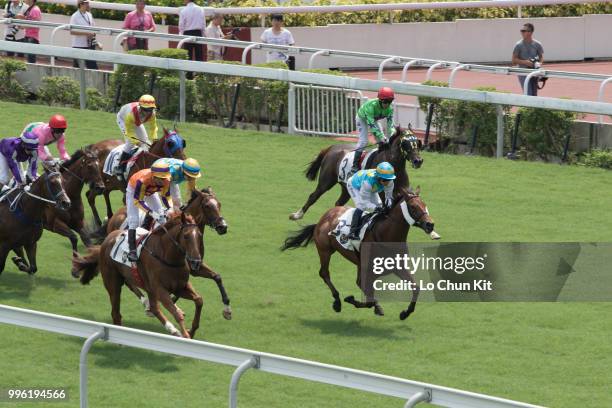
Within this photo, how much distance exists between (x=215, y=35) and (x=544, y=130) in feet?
22.0

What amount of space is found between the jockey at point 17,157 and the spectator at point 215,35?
28.0 feet

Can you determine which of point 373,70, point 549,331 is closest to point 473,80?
point 373,70

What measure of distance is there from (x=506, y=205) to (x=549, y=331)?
4383 millimetres

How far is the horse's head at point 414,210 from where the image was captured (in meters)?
12.8

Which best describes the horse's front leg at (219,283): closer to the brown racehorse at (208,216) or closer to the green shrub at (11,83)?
the brown racehorse at (208,216)

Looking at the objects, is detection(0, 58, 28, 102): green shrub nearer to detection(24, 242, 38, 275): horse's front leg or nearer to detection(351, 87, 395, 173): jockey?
detection(351, 87, 395, 173): jockey

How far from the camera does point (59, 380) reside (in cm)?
1134

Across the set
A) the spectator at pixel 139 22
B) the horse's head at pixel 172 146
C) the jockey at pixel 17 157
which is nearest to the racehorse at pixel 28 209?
the jockey at pixel 17 157

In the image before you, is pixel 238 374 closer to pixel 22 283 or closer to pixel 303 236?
pixel 303 236

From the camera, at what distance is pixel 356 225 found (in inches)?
525

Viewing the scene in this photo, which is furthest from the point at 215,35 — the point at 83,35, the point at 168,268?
the point at 168,268

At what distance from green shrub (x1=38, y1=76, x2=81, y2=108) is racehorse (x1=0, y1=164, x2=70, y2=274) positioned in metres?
8.26

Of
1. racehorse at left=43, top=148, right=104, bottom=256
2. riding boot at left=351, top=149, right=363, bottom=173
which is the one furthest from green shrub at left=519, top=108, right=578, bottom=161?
racehorse at left=43, top=148, right=104, bottom=256

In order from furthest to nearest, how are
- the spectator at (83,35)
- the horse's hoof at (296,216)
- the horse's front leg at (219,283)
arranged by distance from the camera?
the spectator at (83,35) < the horse's hoof at (296,216) < the horse's front leg at (219,283)
